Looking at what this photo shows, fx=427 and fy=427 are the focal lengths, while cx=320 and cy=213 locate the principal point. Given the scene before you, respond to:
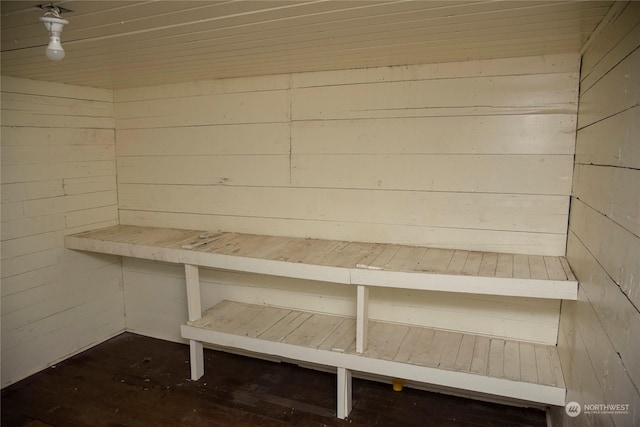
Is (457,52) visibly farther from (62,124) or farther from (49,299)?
(49,299)

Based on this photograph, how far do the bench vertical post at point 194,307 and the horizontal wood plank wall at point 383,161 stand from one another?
417mm

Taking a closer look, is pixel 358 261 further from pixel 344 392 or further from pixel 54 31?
pixel 54 31

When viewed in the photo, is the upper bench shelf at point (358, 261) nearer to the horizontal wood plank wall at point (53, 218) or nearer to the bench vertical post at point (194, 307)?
the bench vertical post at point (194, 307)

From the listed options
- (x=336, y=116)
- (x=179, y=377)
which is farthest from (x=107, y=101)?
(x=179, y=377)

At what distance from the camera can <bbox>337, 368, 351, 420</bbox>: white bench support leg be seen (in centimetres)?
227

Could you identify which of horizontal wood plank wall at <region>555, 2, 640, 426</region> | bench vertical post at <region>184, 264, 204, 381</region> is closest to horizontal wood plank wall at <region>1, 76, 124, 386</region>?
bench vertical post at <region>184, 264, 204, 381</region>

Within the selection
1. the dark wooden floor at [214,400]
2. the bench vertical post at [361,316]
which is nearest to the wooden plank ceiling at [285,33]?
the bench vertical post at [361,316]

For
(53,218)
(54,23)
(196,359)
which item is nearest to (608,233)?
(54,23)

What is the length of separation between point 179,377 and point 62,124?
1882mm

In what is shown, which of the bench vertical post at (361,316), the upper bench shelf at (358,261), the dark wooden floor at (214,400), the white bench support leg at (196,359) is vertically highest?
the upper bench shelf at (358,261)

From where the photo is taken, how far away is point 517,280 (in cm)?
186

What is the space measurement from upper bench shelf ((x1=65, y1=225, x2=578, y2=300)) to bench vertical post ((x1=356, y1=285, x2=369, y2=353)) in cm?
7

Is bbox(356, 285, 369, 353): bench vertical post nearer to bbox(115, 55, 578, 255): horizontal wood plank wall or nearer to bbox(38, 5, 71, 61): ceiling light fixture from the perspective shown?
bbox(115, 55, 578, 255): horizontal wood plank wall

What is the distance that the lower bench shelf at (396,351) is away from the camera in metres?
1.94
